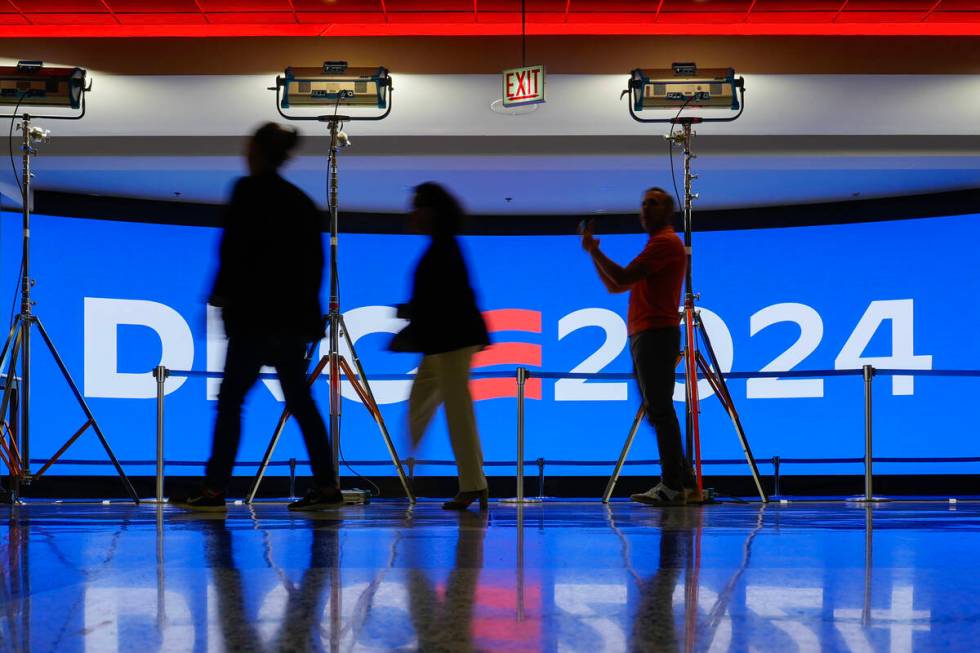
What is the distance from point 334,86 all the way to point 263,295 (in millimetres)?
2530

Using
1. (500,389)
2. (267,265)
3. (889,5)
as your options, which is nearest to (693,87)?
(889,5)

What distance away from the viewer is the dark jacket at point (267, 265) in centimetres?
332

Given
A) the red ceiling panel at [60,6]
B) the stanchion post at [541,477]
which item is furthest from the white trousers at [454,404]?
the stanchion post at [541,477]

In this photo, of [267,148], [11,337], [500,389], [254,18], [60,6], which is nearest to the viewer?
[267,148]

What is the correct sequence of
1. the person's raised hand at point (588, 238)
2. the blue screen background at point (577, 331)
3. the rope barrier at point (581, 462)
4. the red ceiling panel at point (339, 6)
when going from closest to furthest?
the person's raised hand at point (588, 238) → the red ceiling panel at point (339, 6) → the rope barrier at point (581, 462) → the blue screen background at point (577, 331)

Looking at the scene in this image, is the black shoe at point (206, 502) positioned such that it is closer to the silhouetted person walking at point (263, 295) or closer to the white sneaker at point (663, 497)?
the silhouetted person walking at point (263, 295)

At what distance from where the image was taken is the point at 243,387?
335 centimetres

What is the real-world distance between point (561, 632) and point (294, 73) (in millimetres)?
4780

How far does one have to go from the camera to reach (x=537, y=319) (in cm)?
913

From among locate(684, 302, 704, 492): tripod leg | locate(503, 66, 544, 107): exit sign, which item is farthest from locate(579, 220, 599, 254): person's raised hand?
locate(503, 66, 544, 107): exit sign

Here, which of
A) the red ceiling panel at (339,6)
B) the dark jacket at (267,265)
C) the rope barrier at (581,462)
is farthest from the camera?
the rope barrier at (581,462)

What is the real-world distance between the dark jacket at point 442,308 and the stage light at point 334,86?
2.02m

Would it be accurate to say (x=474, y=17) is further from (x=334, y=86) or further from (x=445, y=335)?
(x=445, y=335)

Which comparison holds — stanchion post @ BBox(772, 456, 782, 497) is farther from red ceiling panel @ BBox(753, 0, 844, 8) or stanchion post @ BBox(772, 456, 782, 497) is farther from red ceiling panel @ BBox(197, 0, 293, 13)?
red ceiling panel @ BBox(197, 0, 293, 13)
